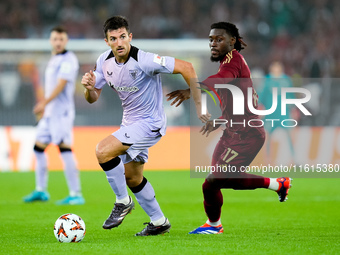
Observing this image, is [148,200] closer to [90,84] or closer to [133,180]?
[133,180]

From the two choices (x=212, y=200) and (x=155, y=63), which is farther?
(x=212, y=200)

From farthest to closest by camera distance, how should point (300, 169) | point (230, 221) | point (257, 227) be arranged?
1. point (300, 169)
2. point (230, 221)
3. point (257, 227)

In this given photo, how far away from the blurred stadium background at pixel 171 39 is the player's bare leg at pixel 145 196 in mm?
8711

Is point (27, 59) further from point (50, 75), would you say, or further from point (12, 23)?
point (50, 75)

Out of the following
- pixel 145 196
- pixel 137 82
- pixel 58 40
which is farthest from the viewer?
pixel 58 40

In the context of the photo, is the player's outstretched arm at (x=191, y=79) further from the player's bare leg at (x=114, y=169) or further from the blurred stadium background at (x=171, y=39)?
the blurred stadium background at (x=171, y=39)

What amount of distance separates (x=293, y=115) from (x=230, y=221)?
8484 mm

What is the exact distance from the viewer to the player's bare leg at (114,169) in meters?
6.04

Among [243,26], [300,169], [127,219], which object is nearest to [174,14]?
[243,26]

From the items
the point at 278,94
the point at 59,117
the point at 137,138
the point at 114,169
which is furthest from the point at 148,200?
the point at 278,94

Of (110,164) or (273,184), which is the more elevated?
(110,164)

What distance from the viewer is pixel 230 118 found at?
641 cm

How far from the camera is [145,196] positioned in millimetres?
6410

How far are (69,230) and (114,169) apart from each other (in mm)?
716
